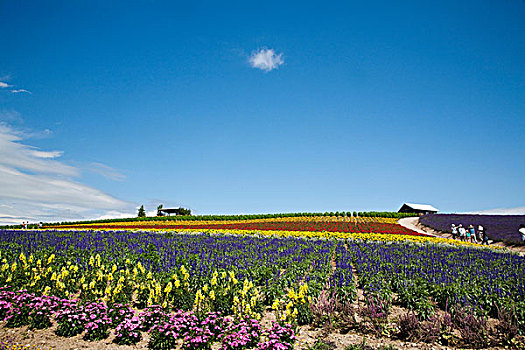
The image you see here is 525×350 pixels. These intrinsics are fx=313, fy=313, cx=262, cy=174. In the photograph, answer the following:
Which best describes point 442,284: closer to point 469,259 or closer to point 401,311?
point 401,311

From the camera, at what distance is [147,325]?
6309 millimetres

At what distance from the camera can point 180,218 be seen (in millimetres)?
59000

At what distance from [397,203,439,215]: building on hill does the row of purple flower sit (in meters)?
76.4

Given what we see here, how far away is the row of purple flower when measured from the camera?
5480mm

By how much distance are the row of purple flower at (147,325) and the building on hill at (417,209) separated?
251 ft

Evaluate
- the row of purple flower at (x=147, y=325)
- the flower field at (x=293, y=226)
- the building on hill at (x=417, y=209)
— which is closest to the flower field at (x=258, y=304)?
the row of purple flower at (x=147, y=325)

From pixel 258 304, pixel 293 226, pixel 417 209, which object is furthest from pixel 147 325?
pixel 417 209

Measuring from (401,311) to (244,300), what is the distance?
3.85 meters

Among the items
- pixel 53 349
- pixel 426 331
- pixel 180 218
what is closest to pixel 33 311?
pixel 53 349

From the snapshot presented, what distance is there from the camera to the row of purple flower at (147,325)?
5.48 meters

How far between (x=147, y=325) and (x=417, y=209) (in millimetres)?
77983

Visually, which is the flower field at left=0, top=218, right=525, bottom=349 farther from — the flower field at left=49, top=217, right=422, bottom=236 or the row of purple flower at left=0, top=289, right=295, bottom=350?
the flower field at left=49, top=217, right=422, bottom=236

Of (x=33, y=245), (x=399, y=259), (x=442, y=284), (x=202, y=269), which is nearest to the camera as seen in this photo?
(x=442, y=284)

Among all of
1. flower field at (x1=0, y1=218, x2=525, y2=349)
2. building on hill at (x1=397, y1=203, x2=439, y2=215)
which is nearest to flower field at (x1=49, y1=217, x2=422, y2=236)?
flower field at (x1=0, y1=218, x2=525, y2=349)
